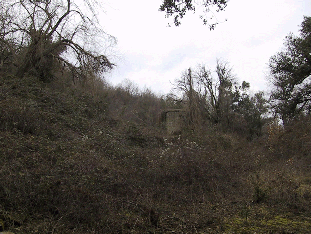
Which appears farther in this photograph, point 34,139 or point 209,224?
point 34,139

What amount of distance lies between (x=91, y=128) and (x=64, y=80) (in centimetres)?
581

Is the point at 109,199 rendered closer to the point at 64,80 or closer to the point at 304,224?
the point at 304,224

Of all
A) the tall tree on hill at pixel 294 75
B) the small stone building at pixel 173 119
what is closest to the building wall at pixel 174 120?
the small stone building at pixel 173 119

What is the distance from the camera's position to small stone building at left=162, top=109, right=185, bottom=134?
25.7 metres

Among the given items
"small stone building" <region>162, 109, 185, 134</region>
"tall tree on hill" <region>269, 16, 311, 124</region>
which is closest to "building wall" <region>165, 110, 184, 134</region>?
"small stone building" <region>162, 109, 185, 134</region>

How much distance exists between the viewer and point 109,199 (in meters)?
6.16

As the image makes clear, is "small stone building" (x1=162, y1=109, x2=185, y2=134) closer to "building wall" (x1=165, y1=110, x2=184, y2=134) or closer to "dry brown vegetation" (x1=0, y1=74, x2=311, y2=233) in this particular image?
"building wall" (x1=165, y1=110, x2=184, y2=134)

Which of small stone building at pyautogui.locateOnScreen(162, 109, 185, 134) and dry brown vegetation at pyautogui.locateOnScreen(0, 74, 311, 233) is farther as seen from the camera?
small stone building at pyautogui.locateOnScreen(162, 109, 185, 134)

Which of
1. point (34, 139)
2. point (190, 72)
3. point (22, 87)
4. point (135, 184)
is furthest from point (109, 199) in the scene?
point (190, 72)

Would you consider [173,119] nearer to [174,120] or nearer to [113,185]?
[174,120]

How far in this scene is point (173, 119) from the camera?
26.7 metres

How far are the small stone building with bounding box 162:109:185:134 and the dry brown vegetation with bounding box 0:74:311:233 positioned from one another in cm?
1150

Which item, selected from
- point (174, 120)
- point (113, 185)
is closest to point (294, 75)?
point (174, 120)

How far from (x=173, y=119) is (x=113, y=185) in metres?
19.8
